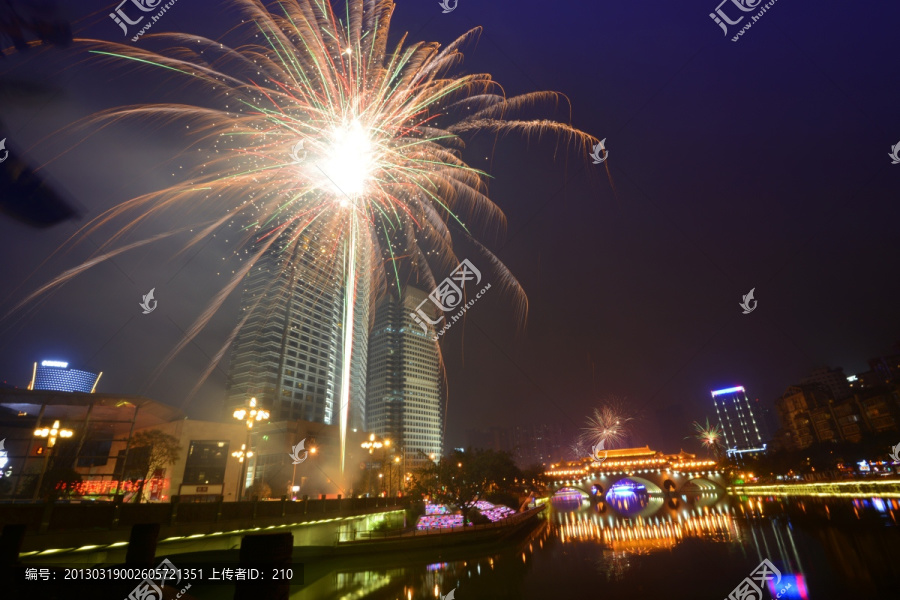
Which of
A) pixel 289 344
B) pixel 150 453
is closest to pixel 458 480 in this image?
pixel 150 453

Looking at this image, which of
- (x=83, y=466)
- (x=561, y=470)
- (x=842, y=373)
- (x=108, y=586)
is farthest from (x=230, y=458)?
(x=842, y=373)

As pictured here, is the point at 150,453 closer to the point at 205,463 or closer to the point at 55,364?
the point at 205,463

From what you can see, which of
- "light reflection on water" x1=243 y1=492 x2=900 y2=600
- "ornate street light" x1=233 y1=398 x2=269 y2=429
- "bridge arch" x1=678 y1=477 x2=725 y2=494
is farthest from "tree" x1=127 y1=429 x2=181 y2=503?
"bridge arch" x1=678 y1=477 x2=725 y2=494

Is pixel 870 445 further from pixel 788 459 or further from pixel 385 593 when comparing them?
pixel 385 593

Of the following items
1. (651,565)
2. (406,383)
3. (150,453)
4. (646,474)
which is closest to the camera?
(651,565)

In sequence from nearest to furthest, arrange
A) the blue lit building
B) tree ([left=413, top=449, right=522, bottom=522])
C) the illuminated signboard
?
tree ([left=413, top=449, right=522, bottom=522]) → the blue lit building → the illuminated signboard

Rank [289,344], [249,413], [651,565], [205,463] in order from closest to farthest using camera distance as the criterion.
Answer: [249,413] → [651,565] → [205,463] → [289,344]

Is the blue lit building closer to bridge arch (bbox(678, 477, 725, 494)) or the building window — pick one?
the building window

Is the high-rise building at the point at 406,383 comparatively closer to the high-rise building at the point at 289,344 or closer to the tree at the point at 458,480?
the high-rise building at the point at 289,344
